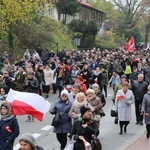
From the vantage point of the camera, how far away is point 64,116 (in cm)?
1041

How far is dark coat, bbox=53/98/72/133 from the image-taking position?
10.3 m

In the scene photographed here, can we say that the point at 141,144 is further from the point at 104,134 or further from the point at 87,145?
A: the point at 87,145

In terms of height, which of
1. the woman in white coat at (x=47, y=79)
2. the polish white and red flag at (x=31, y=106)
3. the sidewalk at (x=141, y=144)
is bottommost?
the sidewalk at (x=141, y=144)

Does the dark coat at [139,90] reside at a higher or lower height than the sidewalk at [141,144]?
higher

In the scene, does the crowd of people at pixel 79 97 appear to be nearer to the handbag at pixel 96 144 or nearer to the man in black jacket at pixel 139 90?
the man in black jacket at pixel 139 90

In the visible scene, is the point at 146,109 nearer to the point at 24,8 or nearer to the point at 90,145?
the point at 90,145

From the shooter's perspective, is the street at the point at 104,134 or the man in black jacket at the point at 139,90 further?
the man in black jacket at the point at 139,90

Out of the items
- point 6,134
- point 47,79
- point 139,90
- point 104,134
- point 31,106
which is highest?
point 31,106

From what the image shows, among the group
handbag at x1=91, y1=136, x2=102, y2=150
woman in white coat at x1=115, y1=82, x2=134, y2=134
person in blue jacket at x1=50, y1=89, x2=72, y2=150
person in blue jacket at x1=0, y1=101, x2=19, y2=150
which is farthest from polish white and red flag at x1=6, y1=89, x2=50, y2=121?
woman in white coat at x1=115, y1=82, x2=134, y2=134

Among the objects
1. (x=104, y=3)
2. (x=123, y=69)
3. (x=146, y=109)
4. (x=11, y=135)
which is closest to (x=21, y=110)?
(x=11, y=135)

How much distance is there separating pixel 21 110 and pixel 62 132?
124cm

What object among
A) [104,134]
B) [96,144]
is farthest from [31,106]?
[104,134]

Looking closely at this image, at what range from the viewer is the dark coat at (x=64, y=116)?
33.8 feet

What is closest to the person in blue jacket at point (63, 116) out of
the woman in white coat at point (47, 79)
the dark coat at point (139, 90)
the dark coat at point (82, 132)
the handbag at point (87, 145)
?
the dark coat at point (82, 132)
